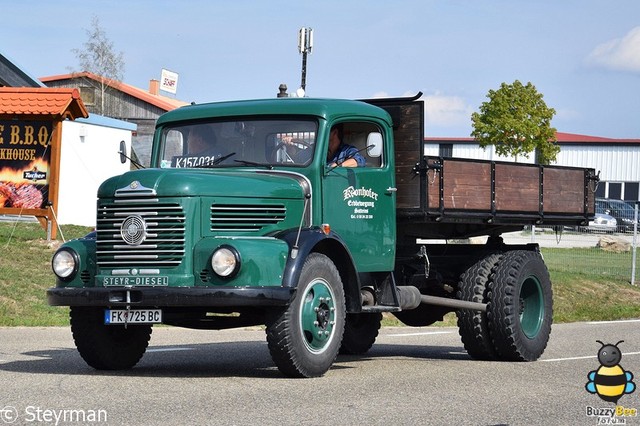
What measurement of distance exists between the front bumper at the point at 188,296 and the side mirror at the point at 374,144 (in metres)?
2.33

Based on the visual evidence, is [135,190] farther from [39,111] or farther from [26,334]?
[39,111]

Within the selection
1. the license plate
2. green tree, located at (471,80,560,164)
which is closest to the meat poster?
the license plate

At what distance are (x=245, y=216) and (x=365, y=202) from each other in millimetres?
1635

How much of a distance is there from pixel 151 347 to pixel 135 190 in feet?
12.6

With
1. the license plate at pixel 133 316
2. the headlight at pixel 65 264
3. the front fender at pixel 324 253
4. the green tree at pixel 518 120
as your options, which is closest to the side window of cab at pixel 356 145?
the front fender at pixel 324 253

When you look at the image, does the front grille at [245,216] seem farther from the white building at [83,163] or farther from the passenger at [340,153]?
the white building at [83,163]

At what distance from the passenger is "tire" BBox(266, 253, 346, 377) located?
1197mm

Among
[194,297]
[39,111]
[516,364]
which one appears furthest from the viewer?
[39,111]

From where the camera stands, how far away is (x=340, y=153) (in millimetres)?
11633

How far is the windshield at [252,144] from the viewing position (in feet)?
37.3

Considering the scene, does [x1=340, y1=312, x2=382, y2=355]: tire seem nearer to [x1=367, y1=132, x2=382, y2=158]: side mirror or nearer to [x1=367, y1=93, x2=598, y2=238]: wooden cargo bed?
[x1=367, y1=93, x2=598, y2=238]: wooden cargo bed

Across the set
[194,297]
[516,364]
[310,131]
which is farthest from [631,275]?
[194,297]

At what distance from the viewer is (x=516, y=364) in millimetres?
12734

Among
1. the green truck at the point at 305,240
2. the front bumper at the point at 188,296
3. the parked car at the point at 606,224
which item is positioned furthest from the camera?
the parked car at the point at 606,224
